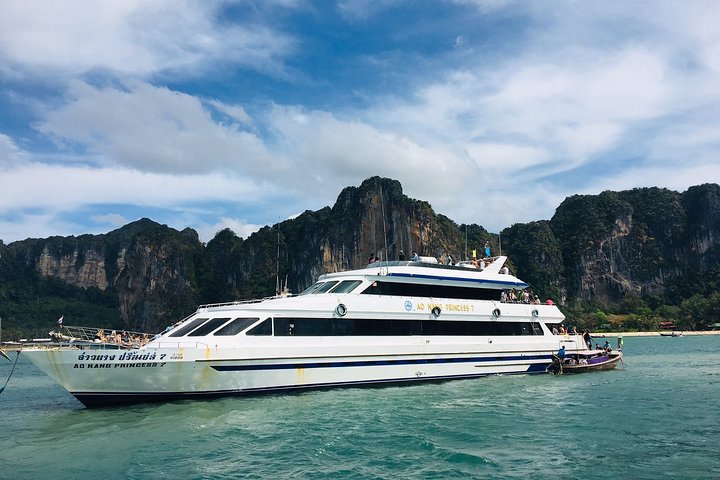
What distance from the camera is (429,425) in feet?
38.1

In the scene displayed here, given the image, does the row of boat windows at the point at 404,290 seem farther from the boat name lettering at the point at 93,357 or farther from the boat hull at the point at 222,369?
the boat name lettering at the point at 93,357

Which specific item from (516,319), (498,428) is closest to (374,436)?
(498,428)

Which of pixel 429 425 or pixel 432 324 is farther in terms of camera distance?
pixel 432 324

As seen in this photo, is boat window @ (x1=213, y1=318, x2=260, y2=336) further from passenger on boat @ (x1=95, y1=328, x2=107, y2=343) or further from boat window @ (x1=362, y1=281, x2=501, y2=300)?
boat window @ (x1=362, y1=281, x2=501, y2=300)

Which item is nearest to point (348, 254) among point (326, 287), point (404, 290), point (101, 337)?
point (404, 290)

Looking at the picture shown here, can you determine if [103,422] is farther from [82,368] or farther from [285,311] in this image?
[285,311]

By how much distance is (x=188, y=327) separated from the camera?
15.3 m

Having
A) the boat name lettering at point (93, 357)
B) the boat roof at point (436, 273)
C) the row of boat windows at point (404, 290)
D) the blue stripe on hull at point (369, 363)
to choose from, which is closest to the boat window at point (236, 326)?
the blue stripe on hull at point (369, 363)

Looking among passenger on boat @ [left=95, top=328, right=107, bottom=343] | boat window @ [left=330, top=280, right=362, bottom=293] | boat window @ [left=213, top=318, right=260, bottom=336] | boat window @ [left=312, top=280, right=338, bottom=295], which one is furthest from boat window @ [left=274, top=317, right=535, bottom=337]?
passenger on boat @ [left=95, top=328, right=107, bottom=343]

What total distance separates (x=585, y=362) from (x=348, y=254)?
91.1m

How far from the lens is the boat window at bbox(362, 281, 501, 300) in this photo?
1772cm

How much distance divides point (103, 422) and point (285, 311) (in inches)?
215

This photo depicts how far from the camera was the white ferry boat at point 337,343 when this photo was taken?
13.8m

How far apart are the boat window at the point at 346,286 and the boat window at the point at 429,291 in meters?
0.37
